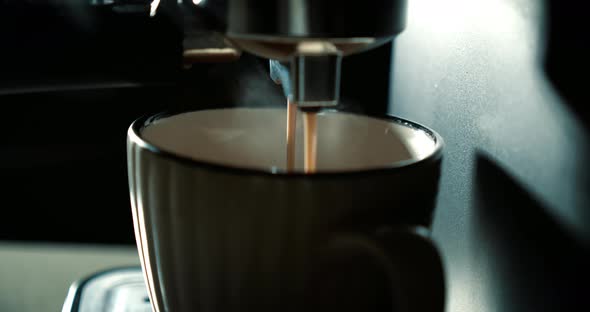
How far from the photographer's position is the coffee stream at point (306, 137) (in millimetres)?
302

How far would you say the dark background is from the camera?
0.23 metres

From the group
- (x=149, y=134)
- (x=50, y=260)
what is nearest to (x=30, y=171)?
(x=50, y=260)

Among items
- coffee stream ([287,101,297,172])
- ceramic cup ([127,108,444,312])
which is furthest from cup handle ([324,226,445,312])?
coffee stream ([287,101,297,172])

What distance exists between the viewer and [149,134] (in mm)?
309

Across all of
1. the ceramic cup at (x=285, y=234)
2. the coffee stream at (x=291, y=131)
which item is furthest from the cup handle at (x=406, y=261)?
the coffee stream at (x=291, y=131)

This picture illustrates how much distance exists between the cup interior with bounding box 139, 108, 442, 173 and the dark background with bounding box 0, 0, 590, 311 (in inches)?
1.0

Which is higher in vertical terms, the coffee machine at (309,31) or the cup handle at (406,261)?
the coffee machine at (309,31)

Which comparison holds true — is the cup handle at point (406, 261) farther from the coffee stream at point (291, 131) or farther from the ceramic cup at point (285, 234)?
the coffee stream at point (291, 131)

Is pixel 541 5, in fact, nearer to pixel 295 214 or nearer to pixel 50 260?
pixel 295 214

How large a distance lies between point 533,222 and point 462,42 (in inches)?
4.4

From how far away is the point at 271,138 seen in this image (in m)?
0.35

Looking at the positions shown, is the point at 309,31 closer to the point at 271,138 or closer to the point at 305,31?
the point at 305,31

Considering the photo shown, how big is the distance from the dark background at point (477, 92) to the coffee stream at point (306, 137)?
0.20 ft

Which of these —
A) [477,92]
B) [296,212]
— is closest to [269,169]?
[296,212]
